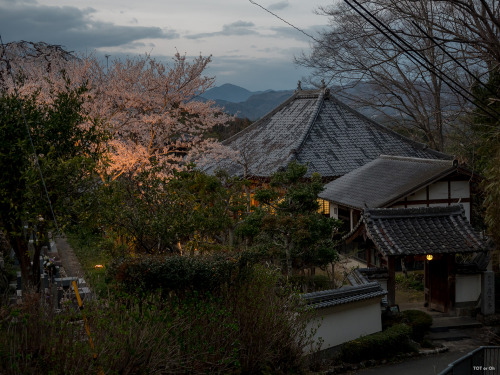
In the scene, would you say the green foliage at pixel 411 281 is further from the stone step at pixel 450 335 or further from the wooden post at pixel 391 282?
the wooden post at pixel 391 282

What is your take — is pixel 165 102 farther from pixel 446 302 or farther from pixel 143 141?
pixel 446 302

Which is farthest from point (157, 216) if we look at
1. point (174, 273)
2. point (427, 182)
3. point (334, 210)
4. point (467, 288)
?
point (334, 210)

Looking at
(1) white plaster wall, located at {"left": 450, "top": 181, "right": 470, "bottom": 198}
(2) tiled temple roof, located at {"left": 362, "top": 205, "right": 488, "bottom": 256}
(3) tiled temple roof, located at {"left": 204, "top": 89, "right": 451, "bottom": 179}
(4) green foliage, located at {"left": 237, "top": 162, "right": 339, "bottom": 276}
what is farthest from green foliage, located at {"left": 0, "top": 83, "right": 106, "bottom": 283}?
(1) white plaster wall, located at {"left": 450, "top": 181, "right": 470, "bottom": 198}

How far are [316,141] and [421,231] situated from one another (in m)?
12.2

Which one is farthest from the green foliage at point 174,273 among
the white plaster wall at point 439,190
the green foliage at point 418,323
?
the white plaster wall at point 439,190

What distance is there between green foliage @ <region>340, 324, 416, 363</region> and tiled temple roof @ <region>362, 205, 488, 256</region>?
230cm

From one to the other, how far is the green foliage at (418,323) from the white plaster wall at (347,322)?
0.79 m

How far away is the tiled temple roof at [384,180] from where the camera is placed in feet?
61.3

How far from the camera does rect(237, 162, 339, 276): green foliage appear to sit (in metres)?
12.7

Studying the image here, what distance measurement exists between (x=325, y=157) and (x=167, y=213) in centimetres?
1537

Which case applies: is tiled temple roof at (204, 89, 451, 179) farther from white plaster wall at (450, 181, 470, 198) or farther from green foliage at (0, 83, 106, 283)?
green foliage at (0, 83, 106, 283)

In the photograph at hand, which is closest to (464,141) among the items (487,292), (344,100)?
(344,100)

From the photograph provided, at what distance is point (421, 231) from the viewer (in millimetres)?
14852

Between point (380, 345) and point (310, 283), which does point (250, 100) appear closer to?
point (310, 283)
